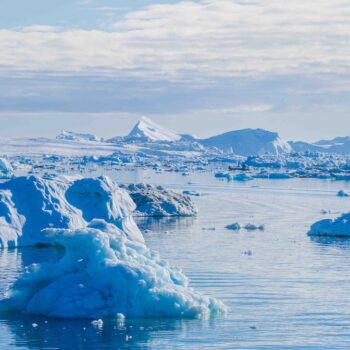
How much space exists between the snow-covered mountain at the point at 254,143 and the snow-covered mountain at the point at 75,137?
74.9 ft

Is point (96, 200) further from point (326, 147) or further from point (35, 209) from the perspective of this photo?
point (326, 147)

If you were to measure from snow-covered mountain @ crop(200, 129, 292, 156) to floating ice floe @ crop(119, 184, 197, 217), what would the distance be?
102181mm

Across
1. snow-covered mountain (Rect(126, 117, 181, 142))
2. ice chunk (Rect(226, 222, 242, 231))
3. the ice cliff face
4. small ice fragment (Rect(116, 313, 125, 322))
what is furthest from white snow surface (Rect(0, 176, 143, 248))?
snow-covered mountain (Rect(126, 117, 181, 142))

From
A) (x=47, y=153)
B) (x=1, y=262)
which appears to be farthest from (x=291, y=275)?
(x=47, y=153)

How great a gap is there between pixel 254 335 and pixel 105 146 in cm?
12972

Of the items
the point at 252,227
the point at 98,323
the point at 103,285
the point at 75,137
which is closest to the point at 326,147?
the point at 75,137

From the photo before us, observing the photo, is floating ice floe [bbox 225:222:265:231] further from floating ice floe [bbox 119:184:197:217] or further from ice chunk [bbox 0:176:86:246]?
ice chunk [bbox 0:176:86:246]

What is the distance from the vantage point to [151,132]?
568 feet

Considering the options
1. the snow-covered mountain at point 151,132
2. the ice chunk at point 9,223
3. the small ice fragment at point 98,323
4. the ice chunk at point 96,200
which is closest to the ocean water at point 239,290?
the small ice fragment at point 98,323

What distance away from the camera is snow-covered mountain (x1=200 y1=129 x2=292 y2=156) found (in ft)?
465

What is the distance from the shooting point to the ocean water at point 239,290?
45.2 feet

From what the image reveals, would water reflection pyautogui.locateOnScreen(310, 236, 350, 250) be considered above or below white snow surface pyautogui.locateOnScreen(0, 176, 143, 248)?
below

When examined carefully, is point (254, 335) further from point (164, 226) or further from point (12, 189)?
point (164, 226)

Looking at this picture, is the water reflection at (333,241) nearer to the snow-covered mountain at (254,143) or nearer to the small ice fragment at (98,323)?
the small ice fragment at (98,323)
